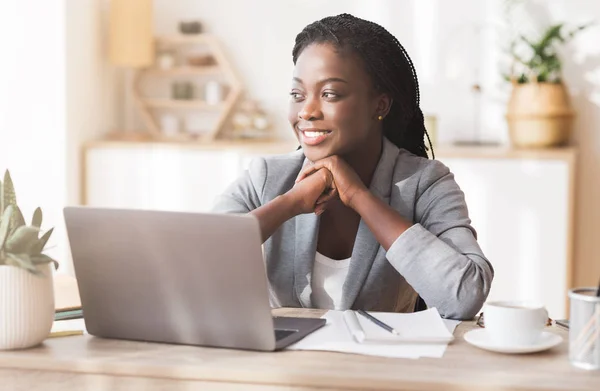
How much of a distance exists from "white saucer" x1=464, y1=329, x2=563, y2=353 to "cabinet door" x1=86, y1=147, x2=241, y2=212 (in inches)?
103

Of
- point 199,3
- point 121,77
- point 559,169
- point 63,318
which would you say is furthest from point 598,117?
point 63,318

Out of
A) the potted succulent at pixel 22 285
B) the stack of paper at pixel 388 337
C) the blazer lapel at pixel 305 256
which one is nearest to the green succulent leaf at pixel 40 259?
the potted succulent at pixel 22 285

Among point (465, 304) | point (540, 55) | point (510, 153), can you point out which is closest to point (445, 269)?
point (465, 304)

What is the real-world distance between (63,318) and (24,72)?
8.55 ft

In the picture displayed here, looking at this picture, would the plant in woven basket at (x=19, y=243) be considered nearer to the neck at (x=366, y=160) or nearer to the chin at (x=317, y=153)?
the chin at (x=317, y=153)

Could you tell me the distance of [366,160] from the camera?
194cm

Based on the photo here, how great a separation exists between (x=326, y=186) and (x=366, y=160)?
6.6 inches

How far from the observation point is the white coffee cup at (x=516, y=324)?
4.25 feet

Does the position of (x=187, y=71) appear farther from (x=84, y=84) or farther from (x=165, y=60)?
(x=84, y=84)

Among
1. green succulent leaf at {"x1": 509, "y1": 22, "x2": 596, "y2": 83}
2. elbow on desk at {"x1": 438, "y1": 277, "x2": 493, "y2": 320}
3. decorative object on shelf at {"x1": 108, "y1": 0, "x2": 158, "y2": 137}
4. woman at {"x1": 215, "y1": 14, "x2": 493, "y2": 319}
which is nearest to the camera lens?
elbow on desk at {"x1": 438, "y1": 277, "x2": 493, "y2": 320}

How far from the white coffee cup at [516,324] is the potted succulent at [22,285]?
0.67 metres

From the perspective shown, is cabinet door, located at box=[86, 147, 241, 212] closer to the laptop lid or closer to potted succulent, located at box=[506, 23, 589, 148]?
potted succulent, located at box=[506, 23, 589, 148]

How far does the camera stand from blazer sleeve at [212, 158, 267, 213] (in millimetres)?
1952

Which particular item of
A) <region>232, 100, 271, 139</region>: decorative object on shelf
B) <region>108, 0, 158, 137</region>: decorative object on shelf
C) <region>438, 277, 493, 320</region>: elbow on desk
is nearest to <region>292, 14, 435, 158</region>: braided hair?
<region>438, 277, 493, 320</region>: elbow on desk
